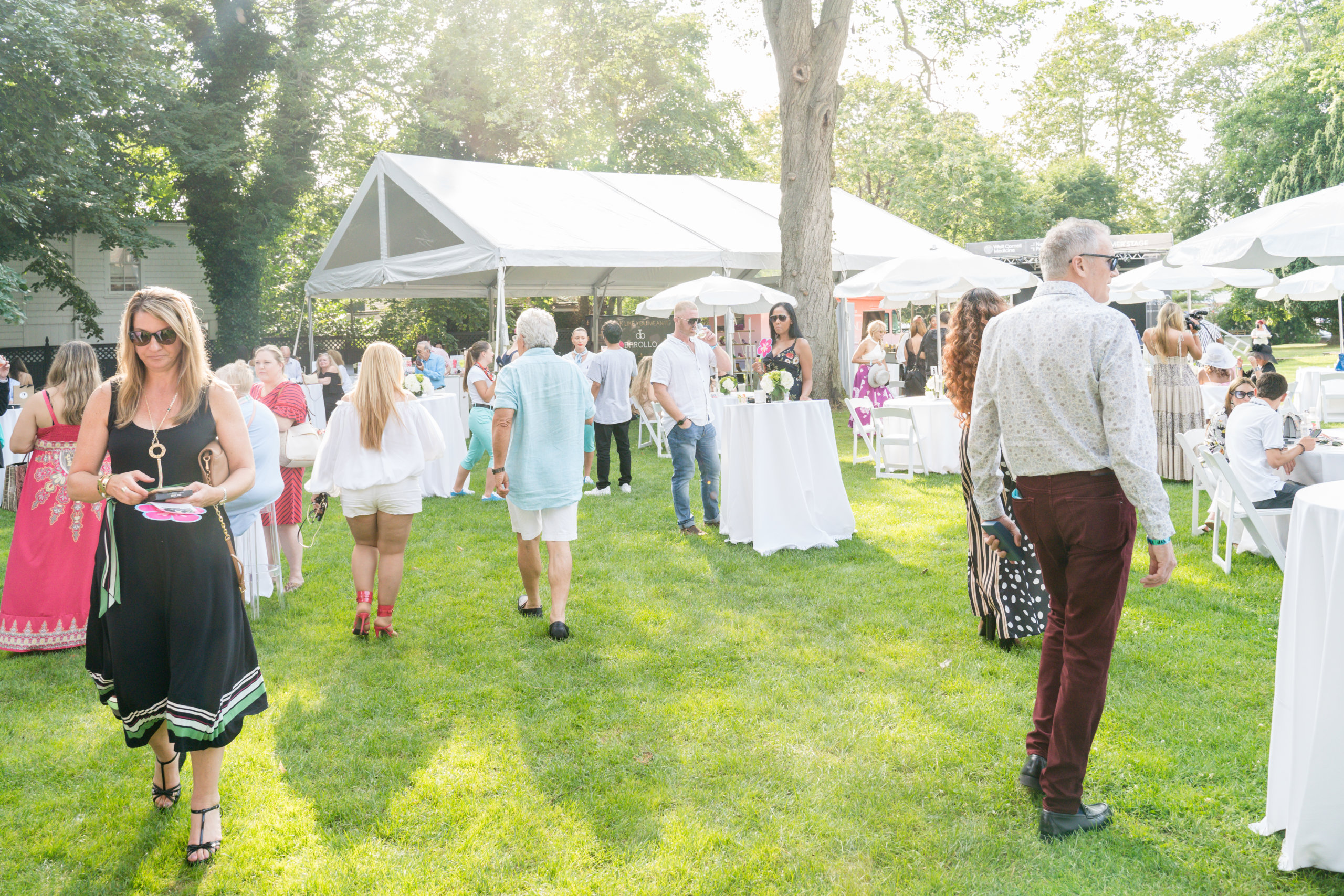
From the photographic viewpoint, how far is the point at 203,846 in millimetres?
2959

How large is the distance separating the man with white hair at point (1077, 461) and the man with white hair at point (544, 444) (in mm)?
2537

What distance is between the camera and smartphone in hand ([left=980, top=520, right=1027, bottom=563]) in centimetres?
302

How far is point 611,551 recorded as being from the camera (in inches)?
276

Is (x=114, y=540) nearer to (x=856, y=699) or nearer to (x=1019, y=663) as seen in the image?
(x=856, y=699)

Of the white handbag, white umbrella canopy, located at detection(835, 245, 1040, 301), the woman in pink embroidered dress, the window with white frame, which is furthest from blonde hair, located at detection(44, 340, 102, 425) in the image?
the window with white frame

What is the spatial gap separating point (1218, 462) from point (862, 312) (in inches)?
848

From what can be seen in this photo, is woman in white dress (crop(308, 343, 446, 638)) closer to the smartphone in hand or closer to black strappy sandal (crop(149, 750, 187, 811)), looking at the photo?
black strappy sandal (crop(149, 750, 187, 811))

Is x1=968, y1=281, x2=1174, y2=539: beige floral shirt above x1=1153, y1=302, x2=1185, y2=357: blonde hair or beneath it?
beneath

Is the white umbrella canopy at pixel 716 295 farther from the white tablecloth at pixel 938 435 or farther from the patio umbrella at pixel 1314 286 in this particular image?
the patio umbrella at pixel 1314 286

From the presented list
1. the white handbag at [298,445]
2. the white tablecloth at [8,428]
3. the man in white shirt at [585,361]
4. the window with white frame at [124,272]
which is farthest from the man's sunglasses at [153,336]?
the window with white frame at [124,272]

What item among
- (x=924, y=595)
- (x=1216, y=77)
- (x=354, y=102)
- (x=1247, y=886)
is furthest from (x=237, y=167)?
(x=1216, y=77)

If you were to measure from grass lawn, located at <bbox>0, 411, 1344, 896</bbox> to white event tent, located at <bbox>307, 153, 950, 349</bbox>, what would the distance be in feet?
26.3

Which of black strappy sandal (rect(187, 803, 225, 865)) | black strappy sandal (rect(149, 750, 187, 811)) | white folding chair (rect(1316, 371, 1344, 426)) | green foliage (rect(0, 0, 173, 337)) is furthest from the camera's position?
green foliage (rect(0, 0, 173, 337))

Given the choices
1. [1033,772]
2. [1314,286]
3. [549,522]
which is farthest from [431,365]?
[1314,286]
